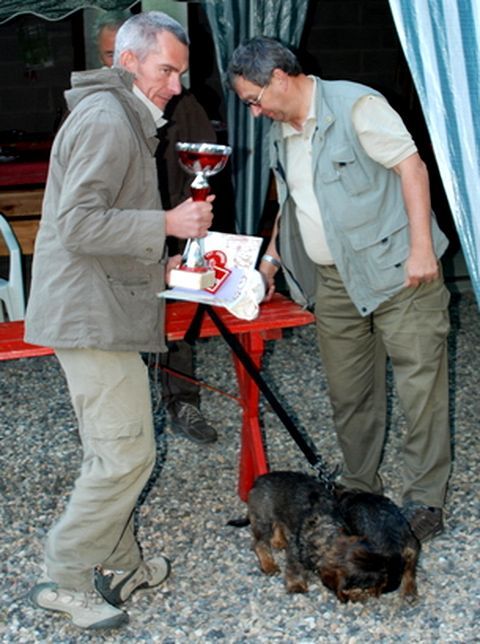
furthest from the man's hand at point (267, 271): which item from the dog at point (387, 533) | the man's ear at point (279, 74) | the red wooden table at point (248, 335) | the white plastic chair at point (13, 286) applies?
the white plastic chair at point (13, 286)

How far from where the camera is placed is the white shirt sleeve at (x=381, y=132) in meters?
3.28

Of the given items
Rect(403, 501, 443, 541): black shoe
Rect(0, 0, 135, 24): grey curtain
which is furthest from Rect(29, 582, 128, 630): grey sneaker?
Rect(0, 0, 135, 24): grey curtain

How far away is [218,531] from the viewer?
390 centimetres

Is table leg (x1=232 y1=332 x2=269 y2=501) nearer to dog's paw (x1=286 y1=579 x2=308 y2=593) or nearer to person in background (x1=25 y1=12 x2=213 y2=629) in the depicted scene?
dog's paw (x1=286 y1=579 x2=308 y2=593)

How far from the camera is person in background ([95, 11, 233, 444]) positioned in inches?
175

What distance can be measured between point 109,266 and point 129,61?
0.60 m

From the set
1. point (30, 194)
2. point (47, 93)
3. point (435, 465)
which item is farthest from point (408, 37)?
point (47, 93)

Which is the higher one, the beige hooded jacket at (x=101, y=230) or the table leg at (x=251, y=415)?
the beige hooded jacket at (x=101, y=230)

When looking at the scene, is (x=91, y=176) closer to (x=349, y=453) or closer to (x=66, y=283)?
(x=66, y=283)

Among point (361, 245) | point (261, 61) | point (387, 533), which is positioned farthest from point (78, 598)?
point (261, 61)

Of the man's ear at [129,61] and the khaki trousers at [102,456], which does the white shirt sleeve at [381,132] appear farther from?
the khaki trousers at [102,456]

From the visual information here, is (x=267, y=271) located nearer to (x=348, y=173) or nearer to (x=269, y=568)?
(x=348, y=173)

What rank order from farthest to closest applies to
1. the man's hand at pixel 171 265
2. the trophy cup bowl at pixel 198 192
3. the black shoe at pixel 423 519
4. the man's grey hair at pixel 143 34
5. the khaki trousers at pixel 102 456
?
the black shoe at pixel 423 519
the man's hand at pixel 171 265
the trophy cup bowl at pixel 198 192
the khaki trousers at pixel 102 456
the man's grey hair at pixel 143 34

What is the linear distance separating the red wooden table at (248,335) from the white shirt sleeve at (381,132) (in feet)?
2.65
